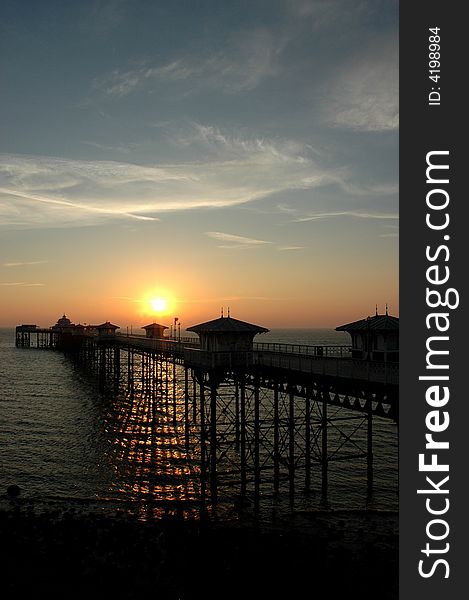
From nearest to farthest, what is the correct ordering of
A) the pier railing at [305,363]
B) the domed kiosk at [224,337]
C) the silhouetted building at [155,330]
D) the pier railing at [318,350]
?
1. the pier railing at [305,363]
2. the pier railing at [318,350]
3. the domed kiosk at [224,337]
4. the silhouetted building at [155,330]

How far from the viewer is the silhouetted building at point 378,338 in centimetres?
2459

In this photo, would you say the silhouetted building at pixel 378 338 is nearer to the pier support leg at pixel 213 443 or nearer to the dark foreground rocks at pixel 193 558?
the pier support leg at pixel 213 443

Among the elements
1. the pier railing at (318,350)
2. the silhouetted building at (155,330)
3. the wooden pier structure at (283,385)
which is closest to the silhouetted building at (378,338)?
the wooden pier structure at (283,385)

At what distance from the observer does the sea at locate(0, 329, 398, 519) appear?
99.5ft

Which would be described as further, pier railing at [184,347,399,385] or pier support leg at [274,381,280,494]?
pier support leg at [274,381,280,494]

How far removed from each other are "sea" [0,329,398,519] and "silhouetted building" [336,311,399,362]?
6308mm

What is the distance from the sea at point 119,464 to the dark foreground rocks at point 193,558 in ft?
9.06

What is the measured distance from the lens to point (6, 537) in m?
24.5

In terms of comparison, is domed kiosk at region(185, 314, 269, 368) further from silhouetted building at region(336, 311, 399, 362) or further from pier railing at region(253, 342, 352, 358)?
silhouetted building at region(336, 311, 399, 362)

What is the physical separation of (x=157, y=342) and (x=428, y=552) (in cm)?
4150

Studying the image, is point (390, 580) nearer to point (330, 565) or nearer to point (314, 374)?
point (330, 565)

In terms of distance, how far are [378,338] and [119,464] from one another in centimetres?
2173

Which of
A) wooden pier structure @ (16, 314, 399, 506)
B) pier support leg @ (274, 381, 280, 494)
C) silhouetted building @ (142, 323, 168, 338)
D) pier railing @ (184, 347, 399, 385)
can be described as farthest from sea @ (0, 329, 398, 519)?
silhouetted building @ (142, 323, 168, 338)

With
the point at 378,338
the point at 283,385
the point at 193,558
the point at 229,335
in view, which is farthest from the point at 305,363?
the point at 193,558
